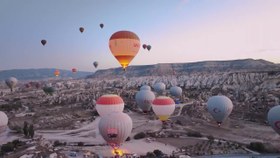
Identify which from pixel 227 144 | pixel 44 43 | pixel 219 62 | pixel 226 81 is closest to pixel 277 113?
pixel 227 144

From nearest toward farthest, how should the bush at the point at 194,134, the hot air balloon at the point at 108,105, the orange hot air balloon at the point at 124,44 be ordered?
1. the hot air balloon at the point at 108,105
2. the orange hot air balloon at the point at 124,44
3. the bush at the point at 194,134

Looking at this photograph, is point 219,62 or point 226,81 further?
point 219,62

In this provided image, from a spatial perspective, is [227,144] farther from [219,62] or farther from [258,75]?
[219,62]

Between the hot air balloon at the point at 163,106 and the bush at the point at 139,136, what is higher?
the hot air balloon at the point at 163,106

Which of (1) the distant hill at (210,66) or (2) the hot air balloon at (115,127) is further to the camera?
(1) the distant hill at (210,66)

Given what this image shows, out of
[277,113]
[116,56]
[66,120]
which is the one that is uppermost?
[116,56]

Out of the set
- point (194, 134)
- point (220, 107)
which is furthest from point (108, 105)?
point (220, 107)

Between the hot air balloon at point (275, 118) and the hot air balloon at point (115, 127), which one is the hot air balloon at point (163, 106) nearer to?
the hot air balloon at point (115, 127)

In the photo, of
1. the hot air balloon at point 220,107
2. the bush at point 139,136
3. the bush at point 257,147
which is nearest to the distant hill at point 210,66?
the hot air balloon at point 220,107
